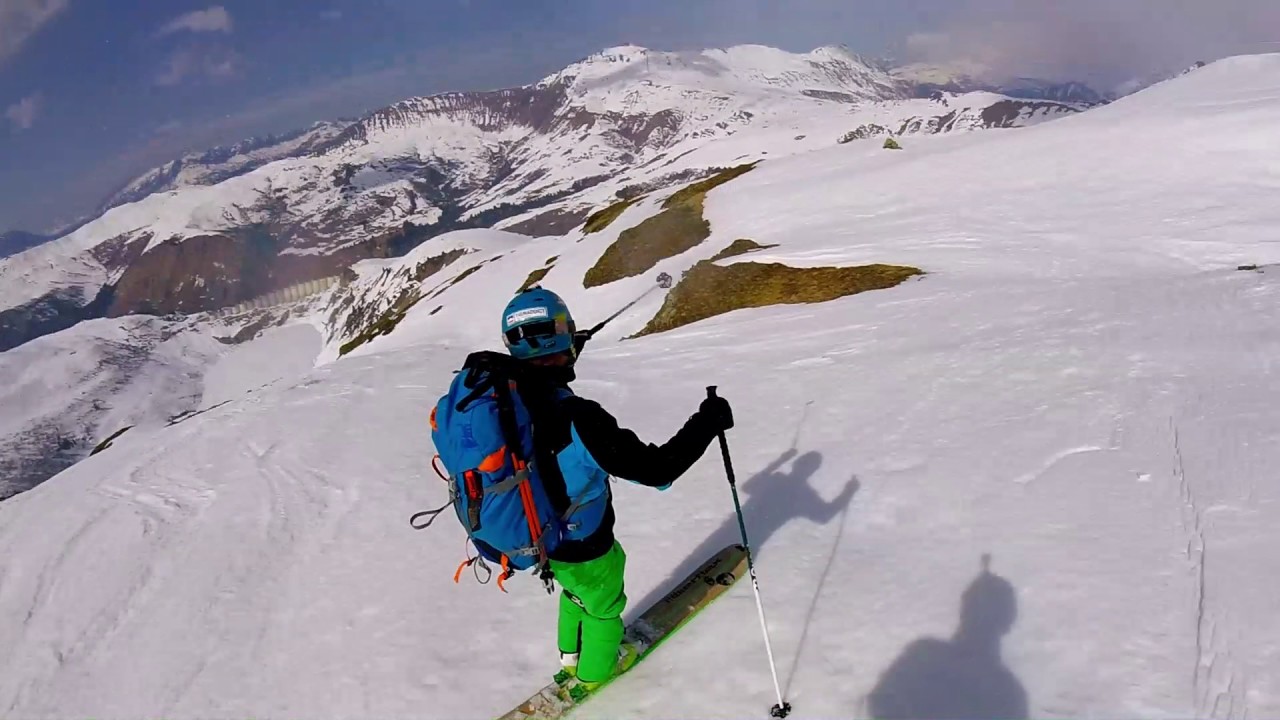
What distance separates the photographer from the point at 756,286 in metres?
23.6

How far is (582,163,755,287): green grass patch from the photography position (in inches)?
1511

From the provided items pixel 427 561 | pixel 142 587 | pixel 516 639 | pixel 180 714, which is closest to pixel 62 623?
pixel 142 587

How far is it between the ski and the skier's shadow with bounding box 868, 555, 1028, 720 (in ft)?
6.13

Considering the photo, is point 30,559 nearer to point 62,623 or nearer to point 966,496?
point 62,623

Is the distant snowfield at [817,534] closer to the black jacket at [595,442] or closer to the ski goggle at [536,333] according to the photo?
the black jacket at [595,442]

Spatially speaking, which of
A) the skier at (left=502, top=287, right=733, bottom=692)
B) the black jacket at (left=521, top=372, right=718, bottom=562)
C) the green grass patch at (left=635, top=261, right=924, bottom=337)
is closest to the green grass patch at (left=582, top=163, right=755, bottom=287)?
the green grass patch at (left=635, top=261, right=924, bottom=337)

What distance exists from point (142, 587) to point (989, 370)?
12.9 metres

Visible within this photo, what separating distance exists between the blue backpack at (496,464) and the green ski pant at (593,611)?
41cm

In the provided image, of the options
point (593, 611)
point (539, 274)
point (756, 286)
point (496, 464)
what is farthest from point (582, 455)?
point (539, 274)

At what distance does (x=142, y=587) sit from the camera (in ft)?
30.0

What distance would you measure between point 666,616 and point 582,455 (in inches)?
111

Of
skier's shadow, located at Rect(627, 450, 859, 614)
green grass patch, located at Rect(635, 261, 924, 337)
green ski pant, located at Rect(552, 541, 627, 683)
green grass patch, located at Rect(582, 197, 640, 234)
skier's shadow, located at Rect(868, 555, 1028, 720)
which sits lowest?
skier's shadow, located at Rect(868, 555, 1028, 720)

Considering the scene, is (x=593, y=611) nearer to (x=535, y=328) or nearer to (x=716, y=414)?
(x=716, y=414)

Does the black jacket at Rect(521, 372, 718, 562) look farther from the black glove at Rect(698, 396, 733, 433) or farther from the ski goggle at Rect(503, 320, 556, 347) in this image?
the ski goggle at Rect(503, 320, 556, 347)
